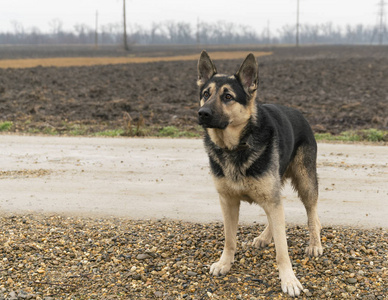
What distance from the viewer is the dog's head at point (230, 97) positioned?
4.42 metres

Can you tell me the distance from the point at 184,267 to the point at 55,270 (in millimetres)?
1364

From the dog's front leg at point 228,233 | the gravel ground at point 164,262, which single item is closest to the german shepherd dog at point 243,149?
the dog's front leg at point 228,233

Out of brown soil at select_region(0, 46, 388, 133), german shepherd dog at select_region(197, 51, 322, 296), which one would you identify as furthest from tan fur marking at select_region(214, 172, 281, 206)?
brown soil at select_region(0, 46, 388, 133)

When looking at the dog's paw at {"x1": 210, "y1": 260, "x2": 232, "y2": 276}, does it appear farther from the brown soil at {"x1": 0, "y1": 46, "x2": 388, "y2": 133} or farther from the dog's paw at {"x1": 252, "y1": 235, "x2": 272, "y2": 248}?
the brown soil at {"x1": 0, "y1": 46, "x2": 388, "y2": 133}

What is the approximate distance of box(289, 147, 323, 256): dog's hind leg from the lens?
5406 millimetres

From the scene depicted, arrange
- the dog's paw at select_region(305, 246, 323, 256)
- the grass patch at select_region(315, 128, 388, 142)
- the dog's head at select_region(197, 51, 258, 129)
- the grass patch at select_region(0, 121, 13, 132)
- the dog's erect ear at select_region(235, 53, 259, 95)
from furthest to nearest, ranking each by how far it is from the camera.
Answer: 1. the grass patch at select_region(0, 121, 13, 132)
2. the grass patch at select_region(315, 128, 388, 142)
3. the dog's paw at select_region(305, 246, 323, 256)
4. the dog's erect ear at select_region(235, 53, 259, 95)
5. the dog's head at select_region(197, 51, 258, 129)

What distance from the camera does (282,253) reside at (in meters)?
4.64

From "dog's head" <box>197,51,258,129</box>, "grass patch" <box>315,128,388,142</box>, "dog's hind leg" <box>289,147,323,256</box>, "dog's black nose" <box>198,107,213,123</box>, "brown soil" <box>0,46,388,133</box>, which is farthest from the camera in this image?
"brown soil" <box>0,46,388,133</box>

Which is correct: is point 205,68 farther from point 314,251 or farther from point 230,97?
point 314,251

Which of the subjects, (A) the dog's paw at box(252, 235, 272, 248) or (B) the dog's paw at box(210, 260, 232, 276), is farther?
(A) the dog's paw at box(252, 235, 272, 248)

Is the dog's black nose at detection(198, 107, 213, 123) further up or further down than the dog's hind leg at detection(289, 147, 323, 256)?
further up

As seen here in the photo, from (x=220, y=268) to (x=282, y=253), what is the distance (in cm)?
72

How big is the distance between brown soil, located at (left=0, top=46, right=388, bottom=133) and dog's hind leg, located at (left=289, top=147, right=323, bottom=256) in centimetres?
924

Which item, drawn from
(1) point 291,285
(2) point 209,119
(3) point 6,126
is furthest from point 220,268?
(3) point 6,126
